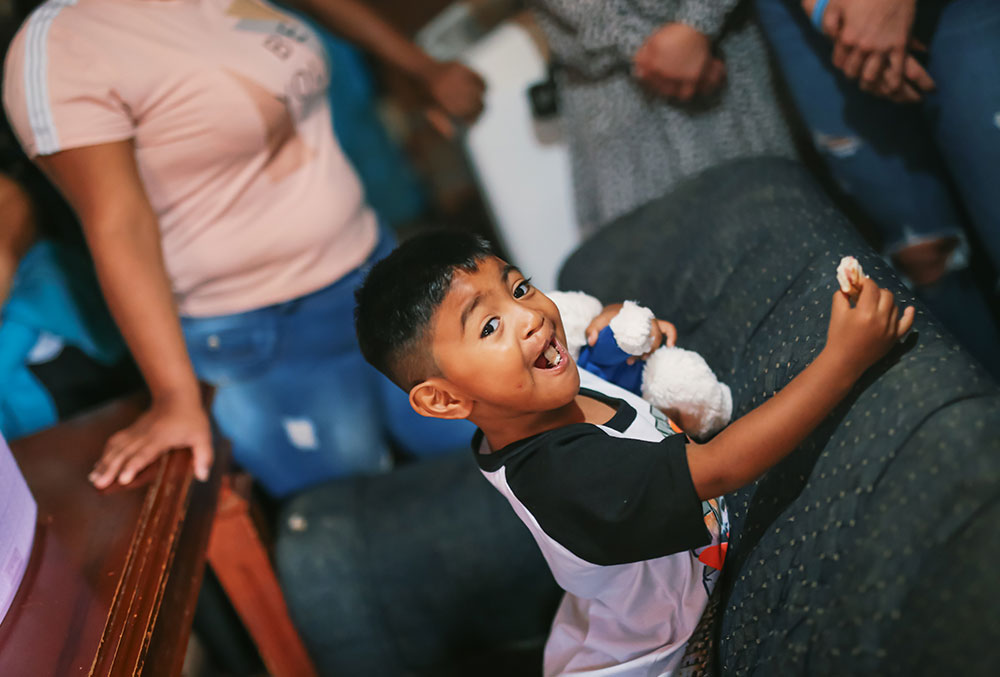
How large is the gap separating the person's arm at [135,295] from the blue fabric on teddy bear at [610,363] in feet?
1.62

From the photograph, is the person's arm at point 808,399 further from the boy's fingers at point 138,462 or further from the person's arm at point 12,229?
the person's arm at point 12,229

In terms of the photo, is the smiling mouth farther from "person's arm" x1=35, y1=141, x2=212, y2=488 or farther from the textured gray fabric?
"person's arm" x1=35, y1=141, x2=212, y2=488

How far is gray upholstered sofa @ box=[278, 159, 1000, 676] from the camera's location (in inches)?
22.4

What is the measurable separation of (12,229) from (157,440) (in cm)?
42

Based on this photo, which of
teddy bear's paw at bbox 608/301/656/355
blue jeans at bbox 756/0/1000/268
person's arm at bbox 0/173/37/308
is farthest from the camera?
person's arm at bbox 0/173/37/308

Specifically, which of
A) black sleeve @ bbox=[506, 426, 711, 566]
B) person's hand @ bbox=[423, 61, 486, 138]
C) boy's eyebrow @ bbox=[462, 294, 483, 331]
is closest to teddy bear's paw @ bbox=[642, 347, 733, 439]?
black sleeve @ bbox=[506, 426, 711, 566]

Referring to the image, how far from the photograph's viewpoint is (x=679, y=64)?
1.15m

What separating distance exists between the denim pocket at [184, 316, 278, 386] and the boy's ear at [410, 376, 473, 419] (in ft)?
1.69

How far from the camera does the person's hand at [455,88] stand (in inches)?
54.0

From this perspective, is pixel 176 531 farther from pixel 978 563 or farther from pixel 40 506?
pixel 978 563

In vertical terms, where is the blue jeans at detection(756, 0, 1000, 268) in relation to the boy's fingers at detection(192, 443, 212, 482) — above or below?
above

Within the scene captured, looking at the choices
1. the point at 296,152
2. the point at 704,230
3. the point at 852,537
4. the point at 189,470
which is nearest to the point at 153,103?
the point at 296,152

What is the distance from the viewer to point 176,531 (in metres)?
0.91

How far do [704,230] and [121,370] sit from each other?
94cm
